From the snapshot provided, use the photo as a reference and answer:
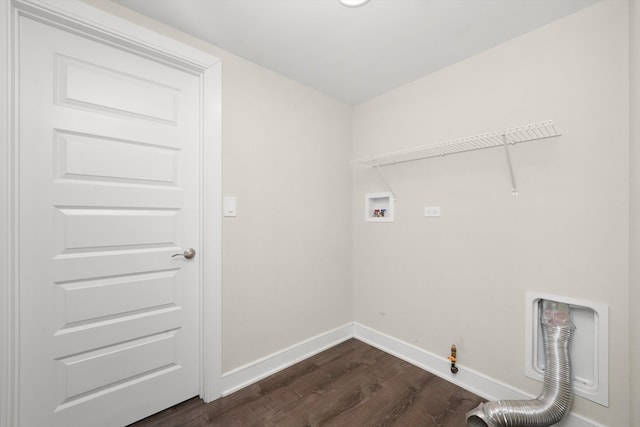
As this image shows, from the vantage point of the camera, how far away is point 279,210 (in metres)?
2.12

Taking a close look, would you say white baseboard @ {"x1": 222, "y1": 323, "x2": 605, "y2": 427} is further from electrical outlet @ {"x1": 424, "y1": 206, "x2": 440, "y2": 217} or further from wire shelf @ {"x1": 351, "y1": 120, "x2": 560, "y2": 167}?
wire shelf @ {"x1": 351, "y1": 120, "x2": 560, "y2": 167}

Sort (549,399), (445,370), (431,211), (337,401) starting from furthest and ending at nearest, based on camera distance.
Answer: (431,211)
(445,370)
(337,401)
(549,399)

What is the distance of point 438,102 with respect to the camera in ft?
6.66

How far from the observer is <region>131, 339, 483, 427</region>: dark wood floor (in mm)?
1558

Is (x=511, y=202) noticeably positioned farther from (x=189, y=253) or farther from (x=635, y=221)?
(x=189, y=253)

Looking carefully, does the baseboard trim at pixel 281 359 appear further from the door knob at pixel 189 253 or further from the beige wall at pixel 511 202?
the door knob at pixel 189 253

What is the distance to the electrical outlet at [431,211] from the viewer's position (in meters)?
2.03

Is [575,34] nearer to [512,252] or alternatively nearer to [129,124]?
[512,252]

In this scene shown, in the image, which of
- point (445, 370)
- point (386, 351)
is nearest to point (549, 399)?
Answer: point (445, 370)

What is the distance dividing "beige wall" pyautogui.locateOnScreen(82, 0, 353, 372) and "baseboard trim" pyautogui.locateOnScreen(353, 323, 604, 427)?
1.08 ft

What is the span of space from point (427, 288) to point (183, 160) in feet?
6.52

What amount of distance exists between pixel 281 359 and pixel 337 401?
0.56m

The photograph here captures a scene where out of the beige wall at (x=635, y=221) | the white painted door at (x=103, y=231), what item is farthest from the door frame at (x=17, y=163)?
the beige wall at (x=635, y=221)

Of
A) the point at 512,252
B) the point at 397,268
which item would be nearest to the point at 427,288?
the point at 397,268
